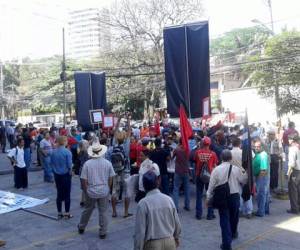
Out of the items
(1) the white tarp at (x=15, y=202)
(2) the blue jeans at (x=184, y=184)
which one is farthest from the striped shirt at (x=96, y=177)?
(1) the white tarp at (x=15, y=202)

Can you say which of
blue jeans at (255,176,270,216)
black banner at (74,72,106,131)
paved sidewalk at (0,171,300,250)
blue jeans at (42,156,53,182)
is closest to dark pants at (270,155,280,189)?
paved sidewalk at (0,171,300,250)

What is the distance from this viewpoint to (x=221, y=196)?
582 cm

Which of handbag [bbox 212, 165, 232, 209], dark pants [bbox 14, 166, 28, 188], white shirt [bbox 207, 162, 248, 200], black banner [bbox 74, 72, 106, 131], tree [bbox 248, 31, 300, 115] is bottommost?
dark pants [bbox 14, 166, 28, 188]

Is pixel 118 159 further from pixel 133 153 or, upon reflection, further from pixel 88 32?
pixel 88 32

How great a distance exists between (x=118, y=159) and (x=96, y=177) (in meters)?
1.45

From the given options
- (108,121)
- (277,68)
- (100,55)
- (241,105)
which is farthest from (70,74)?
(108,121)

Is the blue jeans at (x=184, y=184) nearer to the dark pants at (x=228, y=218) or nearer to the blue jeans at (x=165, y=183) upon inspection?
the blue jeans at (x=165, y=183)

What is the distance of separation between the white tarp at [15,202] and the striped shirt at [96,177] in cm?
344

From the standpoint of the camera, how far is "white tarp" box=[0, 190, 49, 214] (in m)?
9.05

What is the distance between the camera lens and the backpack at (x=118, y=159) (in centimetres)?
795

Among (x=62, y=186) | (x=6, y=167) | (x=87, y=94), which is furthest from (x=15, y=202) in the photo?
(x=6, y=167)

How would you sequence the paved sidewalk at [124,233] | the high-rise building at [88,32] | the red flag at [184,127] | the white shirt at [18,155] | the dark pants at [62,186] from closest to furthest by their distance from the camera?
the paved sidewalk at [124,233]
the red flag at [184,127]
the dark pants at [62,186]
the white shirt at [18,155]
the high-rise building at [88,32]

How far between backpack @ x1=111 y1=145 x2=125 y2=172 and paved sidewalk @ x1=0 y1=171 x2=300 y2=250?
108 cm

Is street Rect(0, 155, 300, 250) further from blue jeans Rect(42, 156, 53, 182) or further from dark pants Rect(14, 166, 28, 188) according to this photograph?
blue jeans Rect(42, 156, 53, 182)
